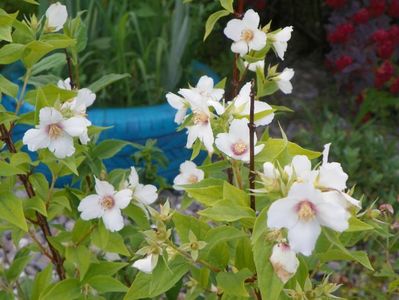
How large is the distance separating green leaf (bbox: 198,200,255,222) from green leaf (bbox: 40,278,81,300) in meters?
0.46

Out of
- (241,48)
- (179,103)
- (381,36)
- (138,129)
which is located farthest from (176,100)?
(381,36)

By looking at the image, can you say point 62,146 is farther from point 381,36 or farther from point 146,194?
point 381,36

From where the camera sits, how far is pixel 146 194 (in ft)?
4.57

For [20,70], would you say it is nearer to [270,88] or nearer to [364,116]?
[364,116]

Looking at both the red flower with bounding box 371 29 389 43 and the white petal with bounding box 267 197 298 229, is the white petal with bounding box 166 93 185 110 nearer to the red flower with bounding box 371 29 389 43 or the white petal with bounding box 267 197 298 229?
the white petal with bounding box 267 197 298 229

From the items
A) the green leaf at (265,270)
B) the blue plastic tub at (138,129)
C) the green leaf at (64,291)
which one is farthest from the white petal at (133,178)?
the blue plastic tub at (138,129)

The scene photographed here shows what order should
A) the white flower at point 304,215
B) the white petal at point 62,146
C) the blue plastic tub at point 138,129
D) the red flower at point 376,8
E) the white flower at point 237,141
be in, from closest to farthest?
the white flower at point 304,215
the white flower at point 237,141
the white petal at point 62,146
the blue plastic tub at point 138,129
the red flower at point 376,8

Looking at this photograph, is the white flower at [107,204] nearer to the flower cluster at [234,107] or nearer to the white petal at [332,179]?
the flower cluster at [234,107]

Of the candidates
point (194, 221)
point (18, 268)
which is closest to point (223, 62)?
point (18, 268)

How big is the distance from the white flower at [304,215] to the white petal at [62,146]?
432 millimetres

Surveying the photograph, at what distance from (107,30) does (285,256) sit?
234 centimetres

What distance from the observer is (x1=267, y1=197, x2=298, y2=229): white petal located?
3.03 feet

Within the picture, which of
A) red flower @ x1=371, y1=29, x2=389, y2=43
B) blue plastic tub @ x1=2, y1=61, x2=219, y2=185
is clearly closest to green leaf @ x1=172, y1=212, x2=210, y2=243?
blue plastic tub @ x1=2, y1=61, x2=219, y2=185

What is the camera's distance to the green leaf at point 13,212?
51.1 inches
